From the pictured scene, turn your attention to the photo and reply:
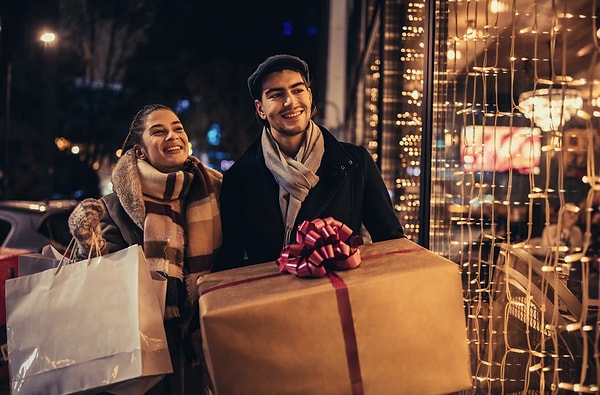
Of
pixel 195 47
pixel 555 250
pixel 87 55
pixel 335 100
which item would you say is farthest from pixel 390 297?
pixel 195 47

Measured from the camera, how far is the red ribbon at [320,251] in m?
1.91

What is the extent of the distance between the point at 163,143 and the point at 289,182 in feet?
1.96

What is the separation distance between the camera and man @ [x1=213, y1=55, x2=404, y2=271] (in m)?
2.43

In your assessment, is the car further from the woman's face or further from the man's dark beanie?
the man's dark beanie

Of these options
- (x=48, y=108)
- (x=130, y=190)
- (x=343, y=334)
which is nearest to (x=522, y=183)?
(x=343, y=334)

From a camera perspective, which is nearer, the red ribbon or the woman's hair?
the red ribbon

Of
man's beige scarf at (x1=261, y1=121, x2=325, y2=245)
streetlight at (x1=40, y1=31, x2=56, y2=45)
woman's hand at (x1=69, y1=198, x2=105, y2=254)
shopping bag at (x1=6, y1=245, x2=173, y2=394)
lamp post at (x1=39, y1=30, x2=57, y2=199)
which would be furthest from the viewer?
lamp post at (x1=39, y1=30, x2=57, y2=199)

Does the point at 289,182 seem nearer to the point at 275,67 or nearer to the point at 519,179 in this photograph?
the point at 275,67

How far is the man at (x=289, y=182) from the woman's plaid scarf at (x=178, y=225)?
92 mm

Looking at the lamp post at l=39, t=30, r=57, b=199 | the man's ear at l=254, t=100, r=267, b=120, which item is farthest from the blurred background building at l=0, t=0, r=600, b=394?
the lamp post at l=39, t=30, r=57, b=199

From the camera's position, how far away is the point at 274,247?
249 centimetres

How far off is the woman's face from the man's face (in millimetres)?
426

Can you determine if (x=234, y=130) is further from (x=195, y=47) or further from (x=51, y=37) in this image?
(x=51, y=37)

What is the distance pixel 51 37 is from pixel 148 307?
12.5m
